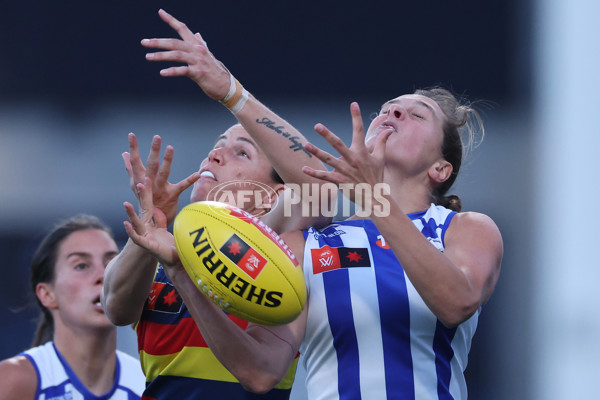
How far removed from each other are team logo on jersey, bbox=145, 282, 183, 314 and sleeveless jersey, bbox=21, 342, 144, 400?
1.27 meters

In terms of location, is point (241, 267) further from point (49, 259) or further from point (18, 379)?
point (49, 259)

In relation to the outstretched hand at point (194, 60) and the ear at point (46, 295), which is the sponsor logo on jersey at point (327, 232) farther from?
the ear at point (46, 295)

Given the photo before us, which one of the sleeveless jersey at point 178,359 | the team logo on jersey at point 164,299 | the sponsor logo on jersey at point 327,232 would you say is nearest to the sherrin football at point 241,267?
the sponsor logo on jersey at point 327,232

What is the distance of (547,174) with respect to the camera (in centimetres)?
852

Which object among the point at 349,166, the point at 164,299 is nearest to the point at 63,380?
the point at 164,299

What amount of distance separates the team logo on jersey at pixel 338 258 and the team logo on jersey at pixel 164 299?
0.71 metres

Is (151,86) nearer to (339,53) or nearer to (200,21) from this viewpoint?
(200,21)

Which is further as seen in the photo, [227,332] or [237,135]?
[237,135]

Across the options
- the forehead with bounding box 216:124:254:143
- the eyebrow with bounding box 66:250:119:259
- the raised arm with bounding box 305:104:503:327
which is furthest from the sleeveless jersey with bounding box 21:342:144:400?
the raised arm with bounding box 305:104:503:327

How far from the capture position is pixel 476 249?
103 inches

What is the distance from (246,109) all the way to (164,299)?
90 cm

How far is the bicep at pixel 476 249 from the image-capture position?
2508 millimetres

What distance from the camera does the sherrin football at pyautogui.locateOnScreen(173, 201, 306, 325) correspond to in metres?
2.38

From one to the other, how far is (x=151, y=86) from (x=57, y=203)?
5.76 feet
